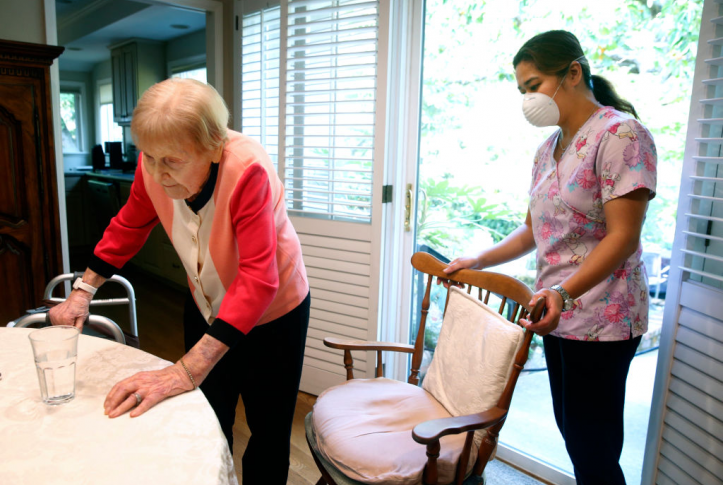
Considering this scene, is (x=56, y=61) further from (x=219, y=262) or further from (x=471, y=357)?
(x=471, y=357)

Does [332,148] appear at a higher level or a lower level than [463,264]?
higher

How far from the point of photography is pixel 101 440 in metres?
0.81

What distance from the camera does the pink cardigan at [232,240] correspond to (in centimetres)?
105

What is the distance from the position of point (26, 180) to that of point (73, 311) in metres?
1.52

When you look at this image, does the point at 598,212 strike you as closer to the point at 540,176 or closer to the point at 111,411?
the point at 540,176

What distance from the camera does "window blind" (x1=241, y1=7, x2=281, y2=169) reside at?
267 centimetres

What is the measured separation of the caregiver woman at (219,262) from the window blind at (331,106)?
1.12 meters

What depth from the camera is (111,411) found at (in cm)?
88

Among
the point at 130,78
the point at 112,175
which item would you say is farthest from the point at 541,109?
the point at 130,78

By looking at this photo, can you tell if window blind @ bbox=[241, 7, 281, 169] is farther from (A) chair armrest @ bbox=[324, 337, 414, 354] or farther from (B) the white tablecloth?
(B) the white tablecloth

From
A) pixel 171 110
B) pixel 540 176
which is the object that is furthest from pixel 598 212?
pixel 171 110

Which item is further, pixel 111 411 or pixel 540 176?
pixel 540 176

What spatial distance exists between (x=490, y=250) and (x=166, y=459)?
1114 millimetres

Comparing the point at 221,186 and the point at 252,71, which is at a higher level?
the point at 252,71
